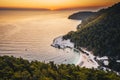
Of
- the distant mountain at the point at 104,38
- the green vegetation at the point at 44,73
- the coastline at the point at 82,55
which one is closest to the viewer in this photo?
the green vegetation at the point at 44,73

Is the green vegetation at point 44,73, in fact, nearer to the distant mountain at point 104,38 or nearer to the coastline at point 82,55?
the coastline at point 82,55

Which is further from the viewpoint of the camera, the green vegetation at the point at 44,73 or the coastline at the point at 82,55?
the coastline at the point at 82,55

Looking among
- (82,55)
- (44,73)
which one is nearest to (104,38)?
(82,55)

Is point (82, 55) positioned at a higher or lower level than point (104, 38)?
lower

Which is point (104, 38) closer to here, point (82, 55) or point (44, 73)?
point (82, 55)

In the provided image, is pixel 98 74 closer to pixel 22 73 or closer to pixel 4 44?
pixel 22 73

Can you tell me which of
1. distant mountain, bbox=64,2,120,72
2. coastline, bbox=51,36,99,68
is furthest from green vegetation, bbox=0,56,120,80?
distant mountain, bbox=64,2,120,72

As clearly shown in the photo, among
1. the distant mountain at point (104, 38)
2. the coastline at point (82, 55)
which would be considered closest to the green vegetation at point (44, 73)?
the coastline at point (82, 55)

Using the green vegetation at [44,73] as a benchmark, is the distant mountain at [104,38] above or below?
above
